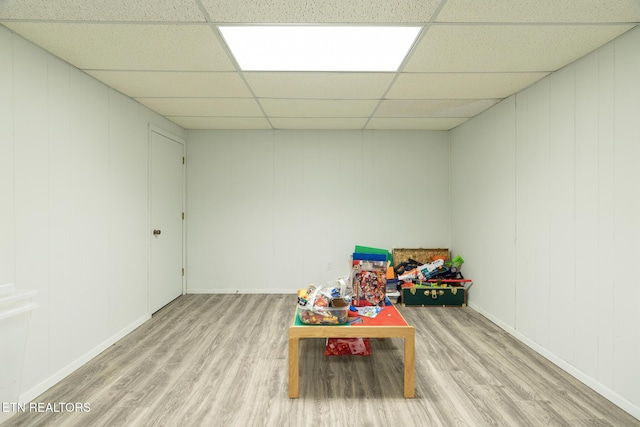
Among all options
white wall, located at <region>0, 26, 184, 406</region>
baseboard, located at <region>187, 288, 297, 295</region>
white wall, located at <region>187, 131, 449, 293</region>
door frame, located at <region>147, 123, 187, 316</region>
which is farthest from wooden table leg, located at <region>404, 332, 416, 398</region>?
door frame, located at <region>147, 123, 187, 316</region>

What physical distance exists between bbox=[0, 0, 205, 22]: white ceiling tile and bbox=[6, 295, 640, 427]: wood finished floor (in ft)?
7.84

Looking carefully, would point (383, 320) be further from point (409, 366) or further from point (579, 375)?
point (579, 375)

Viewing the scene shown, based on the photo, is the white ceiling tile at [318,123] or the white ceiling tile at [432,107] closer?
the white ceiling tile at [432,107]

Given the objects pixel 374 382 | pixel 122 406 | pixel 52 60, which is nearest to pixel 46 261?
pixel 122 406

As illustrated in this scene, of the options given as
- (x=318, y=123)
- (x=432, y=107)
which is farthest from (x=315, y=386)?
(x=318, y=123)

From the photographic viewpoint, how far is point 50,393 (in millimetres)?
2230

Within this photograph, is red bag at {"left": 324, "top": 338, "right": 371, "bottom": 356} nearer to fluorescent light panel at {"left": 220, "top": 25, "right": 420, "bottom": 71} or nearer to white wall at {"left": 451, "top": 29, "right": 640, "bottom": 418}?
white wall at {"left": 451, "top": 29, "right": 640, "bottom": 418}

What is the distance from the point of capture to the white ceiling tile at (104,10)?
5.82ft

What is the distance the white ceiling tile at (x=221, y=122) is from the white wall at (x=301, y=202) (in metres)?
0.21

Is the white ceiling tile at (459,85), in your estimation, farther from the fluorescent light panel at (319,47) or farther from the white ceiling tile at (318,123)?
the white ceiling tile at (318,123)

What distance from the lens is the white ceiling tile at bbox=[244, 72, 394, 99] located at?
275cm

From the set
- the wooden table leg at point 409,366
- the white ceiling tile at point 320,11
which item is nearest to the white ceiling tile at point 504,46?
the white ceiling tile at point 320,11

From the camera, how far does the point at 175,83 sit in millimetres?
2932

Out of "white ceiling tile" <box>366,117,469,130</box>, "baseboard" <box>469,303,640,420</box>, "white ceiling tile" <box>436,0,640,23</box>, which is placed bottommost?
"baseboard" <box>469,303,640,420</box>
